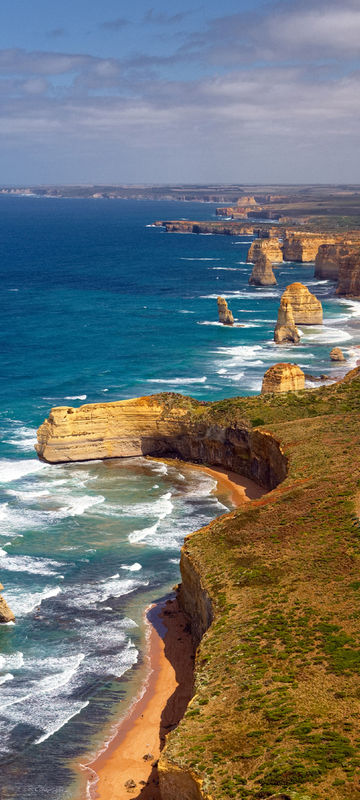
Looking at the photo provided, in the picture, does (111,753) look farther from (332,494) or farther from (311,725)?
(332,494)

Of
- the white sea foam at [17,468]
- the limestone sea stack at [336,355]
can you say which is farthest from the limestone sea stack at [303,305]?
the white sea foam at [17,468]

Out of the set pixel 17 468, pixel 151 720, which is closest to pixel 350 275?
pixel 17 468

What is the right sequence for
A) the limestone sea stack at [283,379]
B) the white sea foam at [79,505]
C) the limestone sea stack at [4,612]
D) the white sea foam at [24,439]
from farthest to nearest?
1. the limestone sea stack at [283,379]
2. the white sea foam at [24,439]
3. the white sea foam at [79,505]
4. the limestone sea stack at [4,612]

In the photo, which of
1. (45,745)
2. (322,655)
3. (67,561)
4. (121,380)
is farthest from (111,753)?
(121,380)

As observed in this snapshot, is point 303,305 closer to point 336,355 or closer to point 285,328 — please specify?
point 285,328

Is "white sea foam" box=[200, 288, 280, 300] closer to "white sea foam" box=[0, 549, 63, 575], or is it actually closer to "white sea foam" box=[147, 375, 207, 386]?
"white sea foam" box=[147, 375, 207, 386]

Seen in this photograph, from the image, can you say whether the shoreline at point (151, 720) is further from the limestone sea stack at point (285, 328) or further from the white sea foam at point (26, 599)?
the limestone sea stack at point (285, 328)
